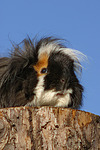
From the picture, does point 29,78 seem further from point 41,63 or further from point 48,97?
point 48,97

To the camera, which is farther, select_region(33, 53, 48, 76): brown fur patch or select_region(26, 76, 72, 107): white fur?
select_region(33, 53, 48, 76): brown fur patch

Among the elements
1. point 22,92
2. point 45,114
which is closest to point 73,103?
point 22,92

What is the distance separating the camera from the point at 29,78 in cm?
460

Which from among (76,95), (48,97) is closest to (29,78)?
(48,97)

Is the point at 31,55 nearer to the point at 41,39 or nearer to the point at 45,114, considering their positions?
the point at 41,39

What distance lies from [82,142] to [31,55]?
2056 millimetres

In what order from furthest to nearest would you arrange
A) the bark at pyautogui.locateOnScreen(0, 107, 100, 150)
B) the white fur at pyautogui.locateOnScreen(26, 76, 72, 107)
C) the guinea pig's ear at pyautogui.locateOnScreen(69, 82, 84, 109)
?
the guinea pig's ear at pyautogui.locateOnScreen(69, 82, 84, 109) → the white fur at pyautogui.locateOnScreen(26, 76, 72, 107) → the bark at pyautogui.locateOnScreen(0, 107, 100, 150)

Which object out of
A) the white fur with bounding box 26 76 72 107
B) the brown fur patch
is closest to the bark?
the white fur with bounding box 26 76 72 107

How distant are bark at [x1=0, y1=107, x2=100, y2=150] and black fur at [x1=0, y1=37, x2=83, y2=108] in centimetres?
107

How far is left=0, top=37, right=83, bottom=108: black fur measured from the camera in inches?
175

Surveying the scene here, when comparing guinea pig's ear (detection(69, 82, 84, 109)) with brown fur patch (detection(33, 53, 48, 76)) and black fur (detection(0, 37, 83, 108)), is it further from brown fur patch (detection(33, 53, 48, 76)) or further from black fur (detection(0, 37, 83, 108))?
brown fur patch (detection(33, 53, 48, 76))

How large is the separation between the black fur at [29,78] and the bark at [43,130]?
3.52 feet

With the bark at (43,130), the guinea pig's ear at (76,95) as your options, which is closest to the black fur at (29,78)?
the guinea pig's ear at (76,95)

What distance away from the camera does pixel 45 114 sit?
328 cm
